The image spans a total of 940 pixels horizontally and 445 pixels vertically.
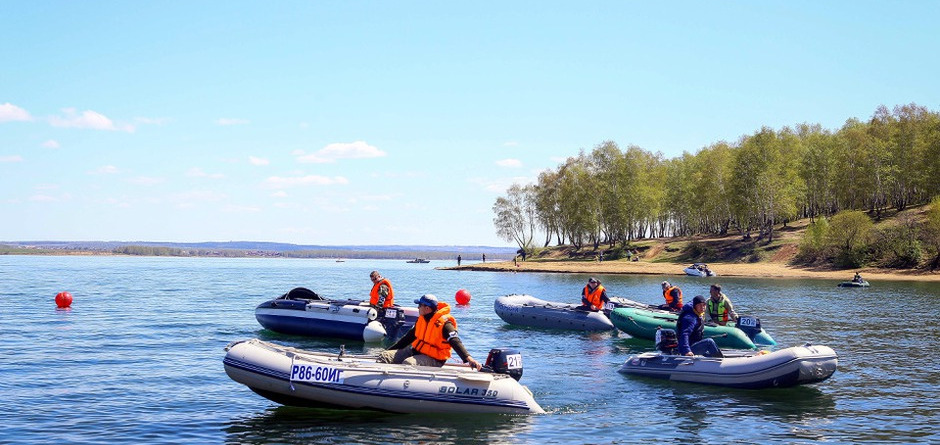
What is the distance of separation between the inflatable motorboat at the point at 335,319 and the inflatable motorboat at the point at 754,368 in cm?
890

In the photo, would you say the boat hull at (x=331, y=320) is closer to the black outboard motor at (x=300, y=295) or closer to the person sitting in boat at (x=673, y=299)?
the black outboard motor at (x=300, y=295)

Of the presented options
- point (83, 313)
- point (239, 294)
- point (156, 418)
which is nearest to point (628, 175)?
point (239, 294)

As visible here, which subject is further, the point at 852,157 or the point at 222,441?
the point at 852,157

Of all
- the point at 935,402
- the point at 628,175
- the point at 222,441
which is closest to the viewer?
the point at 222,441

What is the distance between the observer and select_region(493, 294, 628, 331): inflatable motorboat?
2841cm

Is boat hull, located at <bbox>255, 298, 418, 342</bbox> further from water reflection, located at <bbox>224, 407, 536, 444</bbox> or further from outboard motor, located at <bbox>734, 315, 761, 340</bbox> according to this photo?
outboard motor, located at <bbox>734, 315, 761, 340</bbox>

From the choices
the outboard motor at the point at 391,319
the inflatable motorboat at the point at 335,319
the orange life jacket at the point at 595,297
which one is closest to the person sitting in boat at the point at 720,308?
the orange life jacket at the point at 595,297

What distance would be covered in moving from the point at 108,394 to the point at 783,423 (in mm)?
12939

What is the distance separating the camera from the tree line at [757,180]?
78.8 m

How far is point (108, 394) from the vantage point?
1580 centimetres

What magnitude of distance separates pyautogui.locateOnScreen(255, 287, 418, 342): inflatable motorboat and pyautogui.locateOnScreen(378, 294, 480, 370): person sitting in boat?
9259mm

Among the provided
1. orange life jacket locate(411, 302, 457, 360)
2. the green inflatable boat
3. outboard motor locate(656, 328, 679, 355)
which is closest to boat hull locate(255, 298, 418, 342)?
the green inflatable boat

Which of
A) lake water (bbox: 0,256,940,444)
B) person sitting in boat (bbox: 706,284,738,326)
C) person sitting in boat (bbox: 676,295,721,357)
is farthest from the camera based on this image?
person sitting in boat (bbox: 706,284,738,326)

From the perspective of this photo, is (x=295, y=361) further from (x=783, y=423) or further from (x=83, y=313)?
(x=83, y=313)
